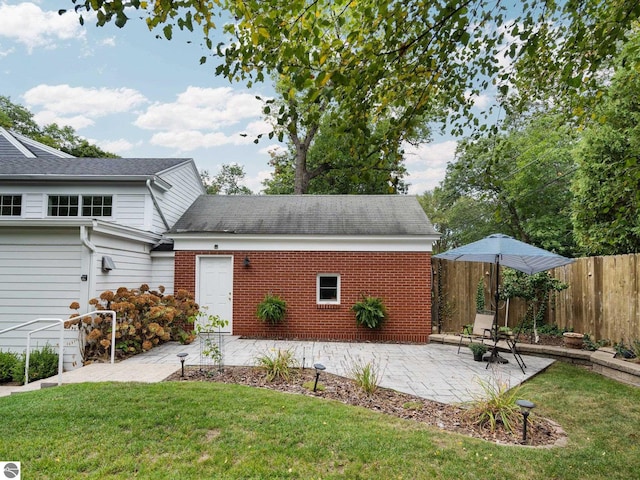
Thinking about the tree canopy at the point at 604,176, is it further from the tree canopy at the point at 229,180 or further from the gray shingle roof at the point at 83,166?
the tree canopy at the point at 229,180

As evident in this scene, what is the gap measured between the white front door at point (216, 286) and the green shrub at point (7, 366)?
13.1ft

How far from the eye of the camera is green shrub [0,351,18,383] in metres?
6.74

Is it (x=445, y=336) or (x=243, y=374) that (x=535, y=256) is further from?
(x=243, y=374)

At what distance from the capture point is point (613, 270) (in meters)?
7.35

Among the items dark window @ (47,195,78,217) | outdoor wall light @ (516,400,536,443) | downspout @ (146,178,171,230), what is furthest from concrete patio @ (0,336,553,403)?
dark window @ (47,195,78,217)

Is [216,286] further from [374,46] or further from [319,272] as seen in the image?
[374,46]

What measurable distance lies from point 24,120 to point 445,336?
115 feet

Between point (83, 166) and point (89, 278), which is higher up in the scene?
point (83, 166)

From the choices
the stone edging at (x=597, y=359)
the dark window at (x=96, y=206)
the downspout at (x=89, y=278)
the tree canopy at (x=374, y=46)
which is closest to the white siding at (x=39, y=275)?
the downspout at (x=89, y=278)

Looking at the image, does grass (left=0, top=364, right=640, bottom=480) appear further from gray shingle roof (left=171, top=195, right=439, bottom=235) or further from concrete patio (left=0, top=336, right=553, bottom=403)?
gray shingle roof (left=171, top=195, right=439, bottom=235)

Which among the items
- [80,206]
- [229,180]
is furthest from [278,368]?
[229,180]

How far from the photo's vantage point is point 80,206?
427 inches

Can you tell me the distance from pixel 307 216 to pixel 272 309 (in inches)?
123

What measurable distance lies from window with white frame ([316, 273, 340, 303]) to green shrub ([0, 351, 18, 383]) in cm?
669
